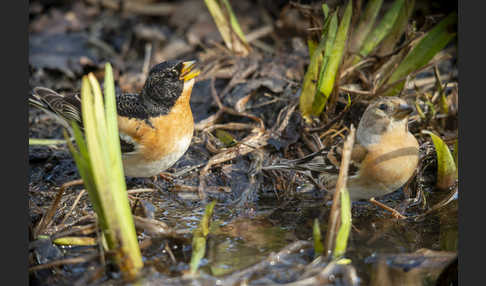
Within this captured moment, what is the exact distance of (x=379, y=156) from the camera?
454cm

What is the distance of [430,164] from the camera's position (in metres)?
5.32

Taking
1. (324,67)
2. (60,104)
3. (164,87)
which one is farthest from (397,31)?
(60,104)

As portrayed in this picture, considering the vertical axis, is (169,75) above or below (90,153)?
above

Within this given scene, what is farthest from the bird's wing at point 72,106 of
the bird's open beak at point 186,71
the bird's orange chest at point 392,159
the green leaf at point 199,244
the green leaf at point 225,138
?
the bird's orange chest at point 392,159

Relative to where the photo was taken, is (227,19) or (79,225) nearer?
(79,225)

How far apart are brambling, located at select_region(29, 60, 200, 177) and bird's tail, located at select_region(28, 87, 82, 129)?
0.05 ft

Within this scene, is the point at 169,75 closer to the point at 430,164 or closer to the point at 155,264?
the point at 155,264

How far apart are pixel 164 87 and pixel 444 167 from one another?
110 inches

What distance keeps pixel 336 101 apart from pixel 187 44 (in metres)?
3.25

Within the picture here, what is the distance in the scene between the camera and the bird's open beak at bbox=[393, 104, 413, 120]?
176 inches

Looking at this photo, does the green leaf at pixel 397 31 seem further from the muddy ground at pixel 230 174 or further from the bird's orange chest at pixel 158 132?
the bird's orange chest at pixel 158 132

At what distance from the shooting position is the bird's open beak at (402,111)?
14.7ft

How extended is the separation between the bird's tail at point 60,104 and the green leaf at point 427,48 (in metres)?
3.25

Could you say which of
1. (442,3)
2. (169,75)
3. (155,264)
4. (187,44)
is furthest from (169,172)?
Result: (442,3)
